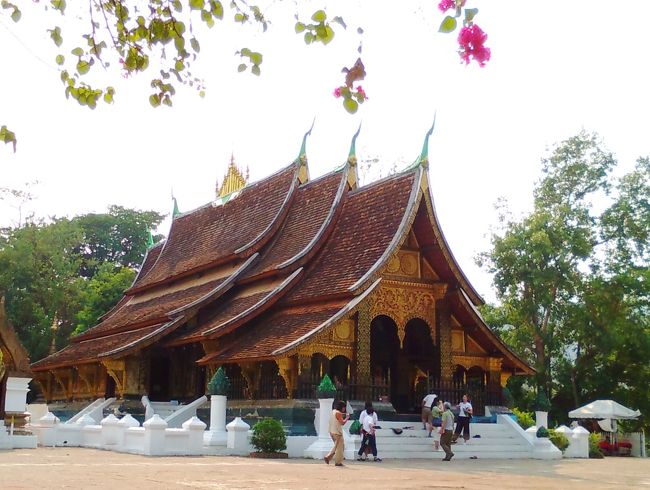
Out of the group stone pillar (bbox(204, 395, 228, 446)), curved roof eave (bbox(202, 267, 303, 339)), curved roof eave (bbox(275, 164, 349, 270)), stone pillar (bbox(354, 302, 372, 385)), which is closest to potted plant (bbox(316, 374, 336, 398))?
stone pillar (bbox(204, 395, 228, 446))

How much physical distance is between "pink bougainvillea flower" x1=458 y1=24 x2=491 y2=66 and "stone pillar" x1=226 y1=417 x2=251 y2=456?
1122 cm

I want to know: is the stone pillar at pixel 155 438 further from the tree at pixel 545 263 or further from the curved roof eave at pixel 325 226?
the tree at pixel 545 263

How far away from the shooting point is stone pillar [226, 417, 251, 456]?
14.0m

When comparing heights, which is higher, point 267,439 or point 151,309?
point 151,309

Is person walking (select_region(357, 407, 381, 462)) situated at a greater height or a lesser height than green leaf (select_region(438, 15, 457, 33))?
lesser

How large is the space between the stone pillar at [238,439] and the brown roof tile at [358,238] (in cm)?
344

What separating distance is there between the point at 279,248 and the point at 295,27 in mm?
15306

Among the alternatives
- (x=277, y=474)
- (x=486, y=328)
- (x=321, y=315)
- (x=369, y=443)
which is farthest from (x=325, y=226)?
(x=277, y=474)

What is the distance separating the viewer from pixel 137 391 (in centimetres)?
1884

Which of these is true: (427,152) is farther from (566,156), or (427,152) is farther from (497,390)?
(566,156)

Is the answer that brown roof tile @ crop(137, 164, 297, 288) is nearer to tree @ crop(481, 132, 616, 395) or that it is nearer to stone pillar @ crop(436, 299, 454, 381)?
stone pillar @ crop(436, 299, 454, 381)

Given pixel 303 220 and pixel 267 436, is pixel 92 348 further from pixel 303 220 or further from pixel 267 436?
pixel 267 436

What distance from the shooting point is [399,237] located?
16.7m

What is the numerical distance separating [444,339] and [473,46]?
46.7 ft
